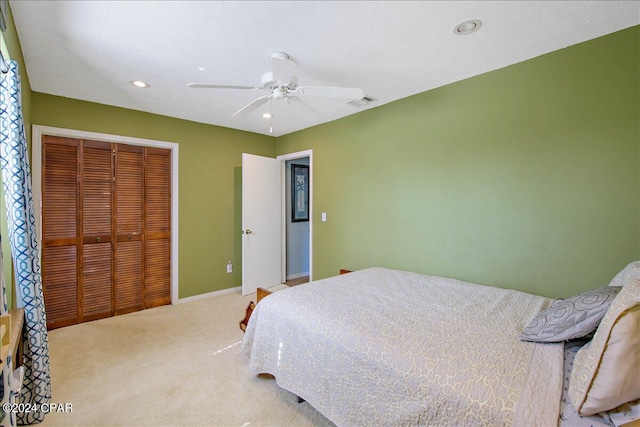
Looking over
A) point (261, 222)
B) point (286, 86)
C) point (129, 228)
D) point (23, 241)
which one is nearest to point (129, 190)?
point (129, 228)

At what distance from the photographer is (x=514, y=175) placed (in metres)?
2.41

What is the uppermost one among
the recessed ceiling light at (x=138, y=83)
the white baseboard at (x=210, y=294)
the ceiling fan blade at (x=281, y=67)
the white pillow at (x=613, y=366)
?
the recessed ceiling light at (x=138, y=83)

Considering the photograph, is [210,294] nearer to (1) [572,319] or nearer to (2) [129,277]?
(2) [129,277]

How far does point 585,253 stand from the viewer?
2.11m

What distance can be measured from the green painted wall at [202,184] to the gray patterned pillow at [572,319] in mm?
3640

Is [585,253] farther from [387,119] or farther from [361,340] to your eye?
[387,119]

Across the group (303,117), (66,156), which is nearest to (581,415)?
(303,117)

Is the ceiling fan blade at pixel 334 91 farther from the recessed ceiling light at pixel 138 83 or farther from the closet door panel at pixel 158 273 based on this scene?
the closet door panel at pixel 158 273

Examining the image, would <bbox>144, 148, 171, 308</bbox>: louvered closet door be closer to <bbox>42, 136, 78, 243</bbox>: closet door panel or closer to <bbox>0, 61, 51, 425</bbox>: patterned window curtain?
<bbox>42, 136, 78, 243</bbox>: closet door panel

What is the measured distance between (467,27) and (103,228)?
387 cm

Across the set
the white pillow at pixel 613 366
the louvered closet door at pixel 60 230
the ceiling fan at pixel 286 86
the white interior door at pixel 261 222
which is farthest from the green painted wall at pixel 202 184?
the white pillow at pixel 613 366

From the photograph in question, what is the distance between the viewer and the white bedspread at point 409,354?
1.15 m

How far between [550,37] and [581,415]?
224 cm

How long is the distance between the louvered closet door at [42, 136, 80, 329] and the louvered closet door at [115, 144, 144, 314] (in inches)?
14.8
